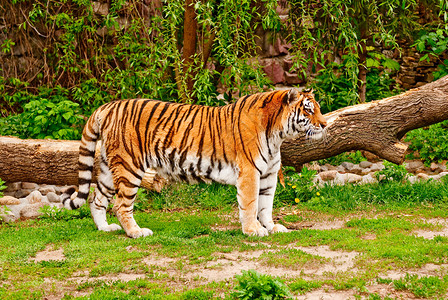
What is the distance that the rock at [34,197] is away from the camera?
825 centimetres

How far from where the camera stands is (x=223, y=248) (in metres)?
5.77

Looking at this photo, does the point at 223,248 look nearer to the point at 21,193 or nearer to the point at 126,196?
the point at 126,196

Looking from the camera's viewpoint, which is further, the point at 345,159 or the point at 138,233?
the point at 345,159

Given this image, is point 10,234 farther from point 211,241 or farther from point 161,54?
point 161,54

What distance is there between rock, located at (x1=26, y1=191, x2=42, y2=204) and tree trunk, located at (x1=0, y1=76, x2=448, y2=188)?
23cm

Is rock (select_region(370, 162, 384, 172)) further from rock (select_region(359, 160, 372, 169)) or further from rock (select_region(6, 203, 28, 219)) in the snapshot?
rock (select_region(6, 203, 28, 219))

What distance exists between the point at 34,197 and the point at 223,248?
382 cm

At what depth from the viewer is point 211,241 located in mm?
6016

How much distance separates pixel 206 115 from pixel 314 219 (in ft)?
6.60

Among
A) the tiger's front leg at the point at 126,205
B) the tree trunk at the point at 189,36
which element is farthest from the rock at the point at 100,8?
the tiger's front leg at the point at 126,205

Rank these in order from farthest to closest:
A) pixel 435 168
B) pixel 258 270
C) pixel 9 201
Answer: pixel 435 168 → pixel 9 201 → pixel 258 270

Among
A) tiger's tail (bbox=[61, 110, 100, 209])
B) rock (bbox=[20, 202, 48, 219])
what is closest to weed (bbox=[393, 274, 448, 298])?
tiger's tail (bbox=[61, 110, 100, 209])

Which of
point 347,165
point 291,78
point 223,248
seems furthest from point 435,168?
point 223,248

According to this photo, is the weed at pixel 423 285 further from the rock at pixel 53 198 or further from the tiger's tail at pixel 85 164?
the rock at pixel 53 198
